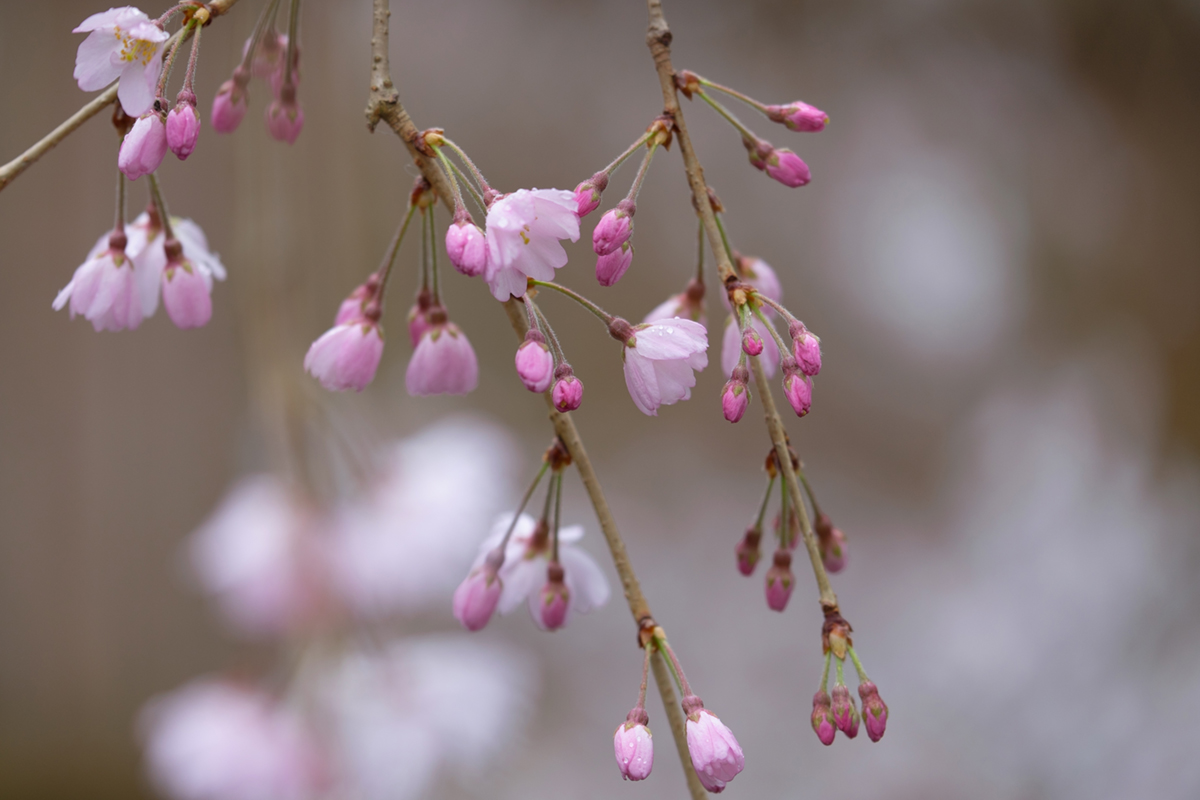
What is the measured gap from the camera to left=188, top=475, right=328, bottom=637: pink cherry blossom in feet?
2.68

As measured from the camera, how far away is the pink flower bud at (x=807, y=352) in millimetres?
338

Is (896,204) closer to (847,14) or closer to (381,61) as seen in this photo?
(847,14)

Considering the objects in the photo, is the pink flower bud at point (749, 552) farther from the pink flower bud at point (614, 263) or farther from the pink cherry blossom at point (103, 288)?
the pink cherry blossom at point (103, 288)

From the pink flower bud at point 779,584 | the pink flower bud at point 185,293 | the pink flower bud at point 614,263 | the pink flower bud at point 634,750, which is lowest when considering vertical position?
the pink flower bud at point 634,750

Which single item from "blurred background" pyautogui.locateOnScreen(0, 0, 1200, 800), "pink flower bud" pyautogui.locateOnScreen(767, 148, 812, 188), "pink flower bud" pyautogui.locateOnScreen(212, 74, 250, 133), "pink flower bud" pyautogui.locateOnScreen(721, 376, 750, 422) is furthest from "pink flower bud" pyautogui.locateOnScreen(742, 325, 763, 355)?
"blurred background" pyautogui.locateOnScreen(0, 0, 1200, 800)

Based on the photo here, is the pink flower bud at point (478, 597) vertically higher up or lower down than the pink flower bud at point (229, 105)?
lower down

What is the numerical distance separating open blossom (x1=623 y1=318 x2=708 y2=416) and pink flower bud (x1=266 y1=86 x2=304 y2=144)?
0.27 m

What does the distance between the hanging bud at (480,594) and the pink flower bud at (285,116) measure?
0.29 meters

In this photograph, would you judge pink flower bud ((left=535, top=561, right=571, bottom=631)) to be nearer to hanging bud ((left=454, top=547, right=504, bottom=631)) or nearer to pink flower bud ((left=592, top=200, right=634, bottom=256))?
hanging bud ((left=454, top=547, right=504, bottom=631))

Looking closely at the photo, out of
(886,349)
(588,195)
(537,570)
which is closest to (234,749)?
(537,570)

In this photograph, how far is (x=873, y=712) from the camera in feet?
1.11

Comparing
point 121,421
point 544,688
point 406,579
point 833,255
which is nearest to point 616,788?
point 544,688

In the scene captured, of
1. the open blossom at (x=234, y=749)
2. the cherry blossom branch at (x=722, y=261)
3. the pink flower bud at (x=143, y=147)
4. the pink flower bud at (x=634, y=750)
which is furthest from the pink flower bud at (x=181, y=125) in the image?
the open blossom at (x=234, y=749)

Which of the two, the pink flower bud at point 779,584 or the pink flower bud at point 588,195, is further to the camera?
the pink flower bud at point 779,584
